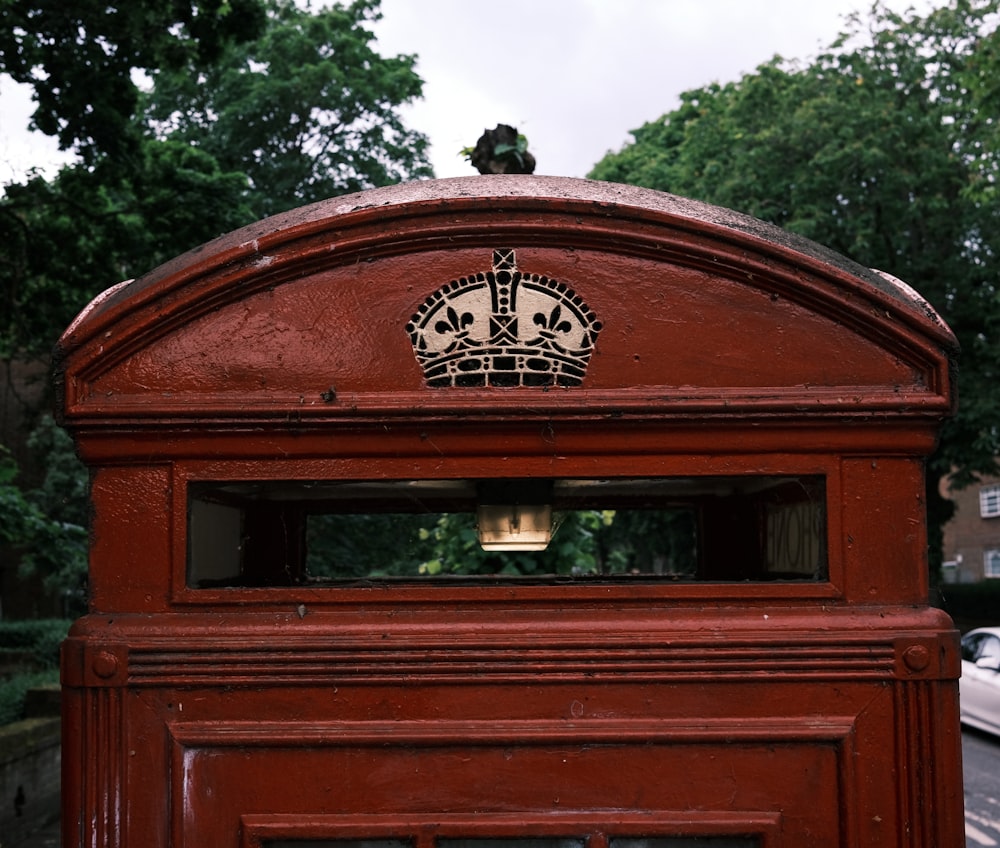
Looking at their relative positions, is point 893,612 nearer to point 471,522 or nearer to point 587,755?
point 587,755

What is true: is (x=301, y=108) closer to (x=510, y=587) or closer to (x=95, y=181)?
(x=95, y=181)

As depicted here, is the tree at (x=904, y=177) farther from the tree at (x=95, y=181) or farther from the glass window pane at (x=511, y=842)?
the glass window pane at (x=511, y=842)

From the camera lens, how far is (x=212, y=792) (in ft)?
7.00

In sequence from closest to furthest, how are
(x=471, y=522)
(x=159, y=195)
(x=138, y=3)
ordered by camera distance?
(x=471, y=522) → (x=138, y=3) → (x=159, y=195)

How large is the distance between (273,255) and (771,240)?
39.8 inches

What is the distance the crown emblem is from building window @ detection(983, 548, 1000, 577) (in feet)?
117

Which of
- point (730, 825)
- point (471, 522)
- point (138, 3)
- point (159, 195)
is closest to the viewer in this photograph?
point (730, 825)

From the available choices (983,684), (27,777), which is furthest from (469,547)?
(983,684)

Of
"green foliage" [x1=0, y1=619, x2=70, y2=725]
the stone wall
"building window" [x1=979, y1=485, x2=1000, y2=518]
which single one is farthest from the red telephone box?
"building window" [x1=979, y1=485, x2=1000, y2=518]

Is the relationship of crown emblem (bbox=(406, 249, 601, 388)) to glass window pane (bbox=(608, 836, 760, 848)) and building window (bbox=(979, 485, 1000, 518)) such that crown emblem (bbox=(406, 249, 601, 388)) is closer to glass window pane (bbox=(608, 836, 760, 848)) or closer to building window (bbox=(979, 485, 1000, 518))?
glass window pane (bbox=(608, 836, 760, 848))

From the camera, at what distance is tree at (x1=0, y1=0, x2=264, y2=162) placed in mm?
6957

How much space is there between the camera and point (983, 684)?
37.0 ft

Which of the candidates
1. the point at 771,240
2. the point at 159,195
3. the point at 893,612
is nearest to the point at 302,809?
the point at 893,612

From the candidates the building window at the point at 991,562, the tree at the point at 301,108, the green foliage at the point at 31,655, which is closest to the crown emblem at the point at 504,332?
the green foliage at the point at 31,655
